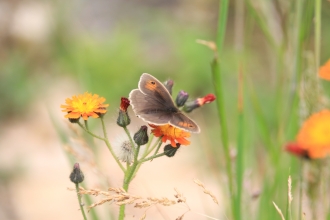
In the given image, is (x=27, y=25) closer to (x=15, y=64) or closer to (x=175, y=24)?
(x=15, y=64)

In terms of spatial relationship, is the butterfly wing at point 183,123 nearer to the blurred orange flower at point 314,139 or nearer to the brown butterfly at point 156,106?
the brown butterfly at point 156,106

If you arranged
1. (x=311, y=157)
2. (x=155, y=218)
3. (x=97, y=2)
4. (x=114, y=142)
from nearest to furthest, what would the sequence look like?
(x=311, y=157), (x=114, y=142), (x=155, y=218), (x=97, y=2)

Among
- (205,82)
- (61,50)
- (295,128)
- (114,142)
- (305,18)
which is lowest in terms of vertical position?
(205,82)

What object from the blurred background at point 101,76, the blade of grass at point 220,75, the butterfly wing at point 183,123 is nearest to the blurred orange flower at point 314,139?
the butterfly wing at point 183,123

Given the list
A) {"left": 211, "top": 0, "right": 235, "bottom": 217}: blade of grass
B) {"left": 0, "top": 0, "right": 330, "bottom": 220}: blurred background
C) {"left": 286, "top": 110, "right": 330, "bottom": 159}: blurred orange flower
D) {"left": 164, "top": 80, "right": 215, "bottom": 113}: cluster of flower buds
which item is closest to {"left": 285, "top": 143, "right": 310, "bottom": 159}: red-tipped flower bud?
{"left": 286, "top": 110, "right": 330, "bottom": 159}: blurred orange flower

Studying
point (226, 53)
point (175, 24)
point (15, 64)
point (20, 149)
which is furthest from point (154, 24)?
point (20, 149)

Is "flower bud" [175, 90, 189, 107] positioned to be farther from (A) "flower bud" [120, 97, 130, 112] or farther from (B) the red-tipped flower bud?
(B) the red-tipped flower bud
